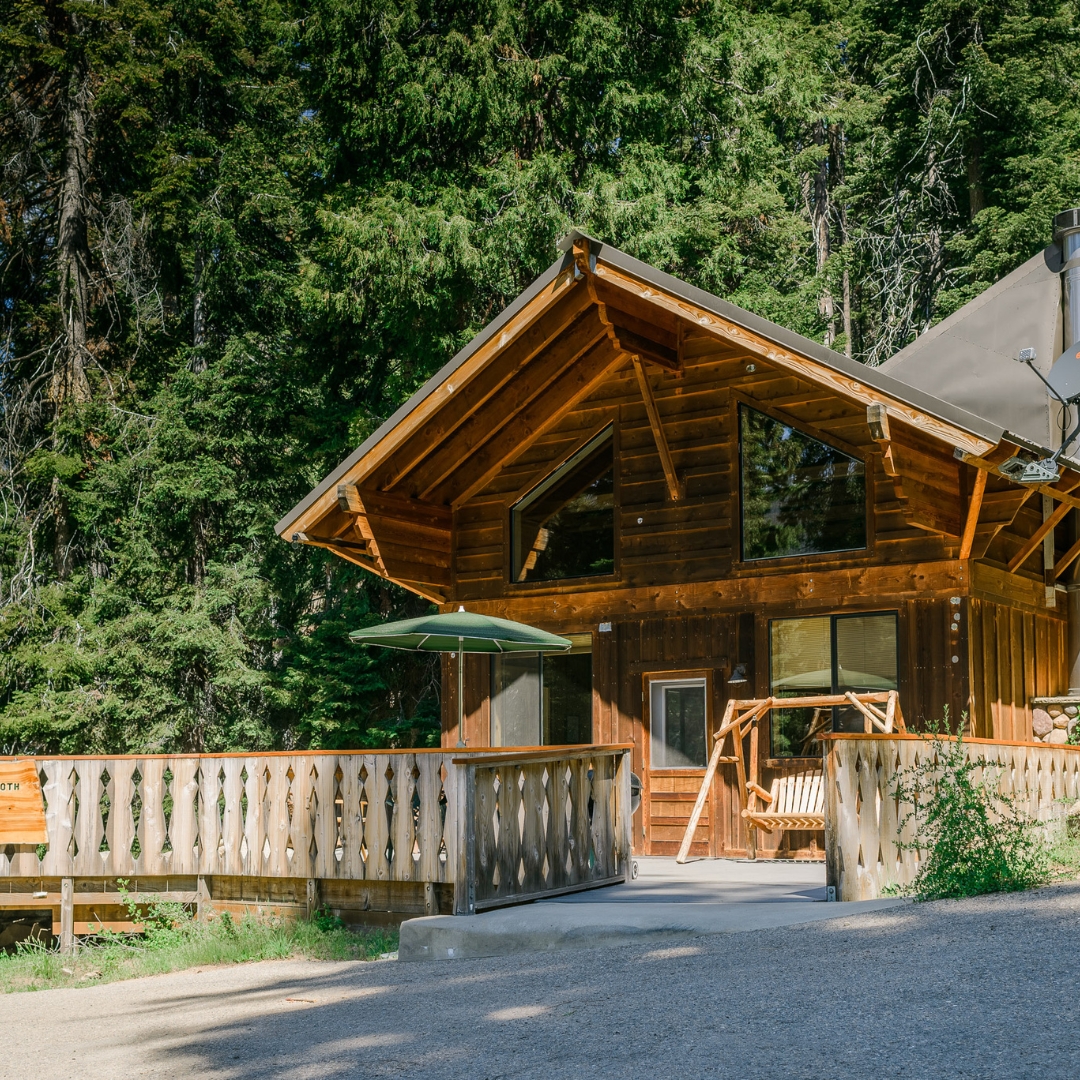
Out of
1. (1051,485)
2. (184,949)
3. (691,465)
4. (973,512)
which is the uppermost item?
(691,465)

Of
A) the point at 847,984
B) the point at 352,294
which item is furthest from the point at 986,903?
the point at 352,294

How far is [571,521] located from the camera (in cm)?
1496

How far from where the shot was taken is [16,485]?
981 inches

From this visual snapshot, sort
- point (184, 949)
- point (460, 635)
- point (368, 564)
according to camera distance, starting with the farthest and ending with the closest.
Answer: point (368, 564), point (460, 635), point (184, 949)

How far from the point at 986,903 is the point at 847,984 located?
223 cm

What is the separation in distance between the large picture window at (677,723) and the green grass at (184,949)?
177 inches

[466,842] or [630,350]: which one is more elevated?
[630,350]

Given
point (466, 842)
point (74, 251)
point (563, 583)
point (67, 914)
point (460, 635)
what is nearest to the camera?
point (466, 842)

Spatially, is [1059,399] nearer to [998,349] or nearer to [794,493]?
[794,493]

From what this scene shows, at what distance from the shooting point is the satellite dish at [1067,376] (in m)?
13.0

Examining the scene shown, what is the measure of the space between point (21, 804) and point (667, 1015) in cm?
786

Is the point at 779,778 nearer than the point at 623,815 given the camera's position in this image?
No

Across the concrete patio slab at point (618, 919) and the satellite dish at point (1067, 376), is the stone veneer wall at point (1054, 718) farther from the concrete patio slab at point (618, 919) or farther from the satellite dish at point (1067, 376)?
the concrete patio slab at point (618, 919)

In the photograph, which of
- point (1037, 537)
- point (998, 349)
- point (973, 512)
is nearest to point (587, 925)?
point (973, 512)
